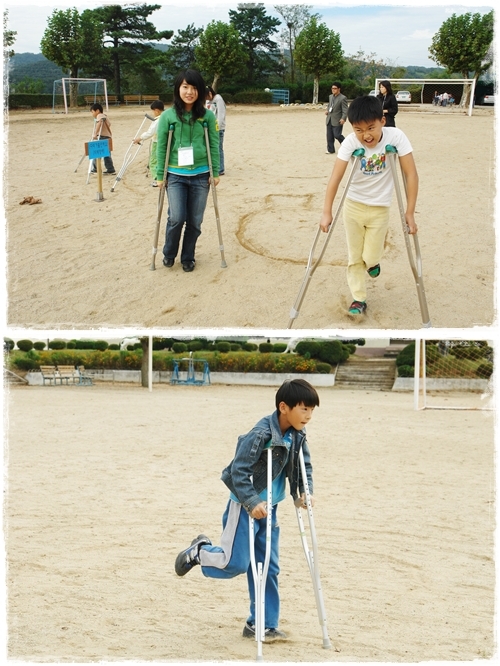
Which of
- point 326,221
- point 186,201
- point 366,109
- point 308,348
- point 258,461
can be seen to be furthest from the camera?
point 308,348

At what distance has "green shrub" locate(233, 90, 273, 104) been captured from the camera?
3941 centimetres

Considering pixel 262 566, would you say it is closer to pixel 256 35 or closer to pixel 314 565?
pixel 314 565

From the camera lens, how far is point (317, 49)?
3738cm

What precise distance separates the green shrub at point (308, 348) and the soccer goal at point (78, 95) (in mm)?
15942

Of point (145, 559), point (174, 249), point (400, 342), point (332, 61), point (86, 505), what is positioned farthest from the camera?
point (332, 61)

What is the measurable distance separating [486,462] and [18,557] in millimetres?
6526

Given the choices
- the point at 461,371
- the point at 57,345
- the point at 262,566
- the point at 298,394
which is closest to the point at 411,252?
the point at 298,394

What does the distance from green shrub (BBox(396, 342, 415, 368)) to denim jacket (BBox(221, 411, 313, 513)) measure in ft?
58.8

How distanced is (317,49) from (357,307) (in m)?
33.5

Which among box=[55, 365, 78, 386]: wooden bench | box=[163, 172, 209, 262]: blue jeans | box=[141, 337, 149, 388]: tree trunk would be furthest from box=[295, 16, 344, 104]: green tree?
box=[163, 172, 209, 262]: blue jeans

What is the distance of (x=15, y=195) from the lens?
11953mm

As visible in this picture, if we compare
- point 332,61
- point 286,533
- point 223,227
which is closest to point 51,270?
point 223,227

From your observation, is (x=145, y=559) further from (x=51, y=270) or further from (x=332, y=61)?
(x=332, y=61)

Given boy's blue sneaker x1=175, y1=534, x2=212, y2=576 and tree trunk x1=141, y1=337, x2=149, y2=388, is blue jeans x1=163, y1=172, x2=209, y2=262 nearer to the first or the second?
boy's blue sneaker x1=175, y1=534, x2=212, y2=576
